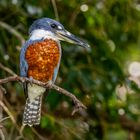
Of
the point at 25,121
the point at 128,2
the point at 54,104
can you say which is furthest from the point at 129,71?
the point at 25,121

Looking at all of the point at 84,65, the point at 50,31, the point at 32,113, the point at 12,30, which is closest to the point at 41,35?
the point at 50,31

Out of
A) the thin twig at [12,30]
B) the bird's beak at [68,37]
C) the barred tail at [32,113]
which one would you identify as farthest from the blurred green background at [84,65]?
the bird's beak at [68,37]

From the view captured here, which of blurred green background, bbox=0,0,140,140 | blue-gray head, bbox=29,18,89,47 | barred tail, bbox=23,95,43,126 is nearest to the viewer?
blue-gray head, bbox=29,18,89,47

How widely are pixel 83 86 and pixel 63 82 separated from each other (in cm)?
26

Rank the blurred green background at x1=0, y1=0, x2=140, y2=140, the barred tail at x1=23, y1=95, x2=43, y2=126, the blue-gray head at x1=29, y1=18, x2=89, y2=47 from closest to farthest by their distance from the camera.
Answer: the blue-gray head at x1=29, y1=18, x2=89, y2=47
the barred tail at x1=23, y1=95, x2=43, y2=126
the blurred green background at x1=0, y1=0, x2=140, y2=140

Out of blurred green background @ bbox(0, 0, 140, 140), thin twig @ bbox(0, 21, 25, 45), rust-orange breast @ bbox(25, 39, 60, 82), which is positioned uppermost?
→ rust-orange breast @ bbox(25, 39, 60, 82)

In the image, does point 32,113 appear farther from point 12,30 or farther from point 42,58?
point 12,30

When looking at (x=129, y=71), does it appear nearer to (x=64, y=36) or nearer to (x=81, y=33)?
(x=81, y=33)

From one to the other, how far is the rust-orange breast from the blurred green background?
765 mm

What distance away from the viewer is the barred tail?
3855 millimetres

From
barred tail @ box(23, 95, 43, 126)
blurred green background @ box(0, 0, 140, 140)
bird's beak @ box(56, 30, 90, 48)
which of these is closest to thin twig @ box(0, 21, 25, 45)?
blurred green background @ box(0, 0, 140, 140)

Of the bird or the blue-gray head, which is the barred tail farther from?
the blue-gray head

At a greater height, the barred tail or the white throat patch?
the white throat patch

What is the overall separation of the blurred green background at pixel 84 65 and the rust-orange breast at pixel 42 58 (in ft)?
2.51
